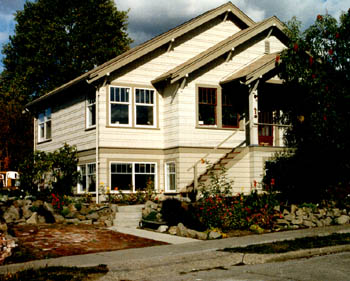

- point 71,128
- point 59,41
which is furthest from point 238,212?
point 59,41

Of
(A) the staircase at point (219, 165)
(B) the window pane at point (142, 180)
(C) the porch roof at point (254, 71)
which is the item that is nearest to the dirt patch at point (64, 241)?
(B) the window pane at point (142, 180)

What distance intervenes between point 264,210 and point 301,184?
5.49 metres

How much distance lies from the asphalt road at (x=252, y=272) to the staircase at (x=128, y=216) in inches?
266

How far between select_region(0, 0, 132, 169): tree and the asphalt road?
112ft

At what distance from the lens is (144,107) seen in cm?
2191

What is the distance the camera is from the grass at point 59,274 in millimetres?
8164

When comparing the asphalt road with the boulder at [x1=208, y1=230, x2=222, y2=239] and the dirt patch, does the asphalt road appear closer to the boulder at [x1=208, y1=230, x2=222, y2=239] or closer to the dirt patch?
the dirt patch

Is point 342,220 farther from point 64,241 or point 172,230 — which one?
point 64,241

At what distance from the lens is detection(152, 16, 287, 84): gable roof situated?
20.7 metres

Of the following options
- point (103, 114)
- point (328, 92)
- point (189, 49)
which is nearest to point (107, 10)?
point (189, 49)

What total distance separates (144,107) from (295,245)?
39.1ft

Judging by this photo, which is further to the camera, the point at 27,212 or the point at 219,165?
the point at 219,165

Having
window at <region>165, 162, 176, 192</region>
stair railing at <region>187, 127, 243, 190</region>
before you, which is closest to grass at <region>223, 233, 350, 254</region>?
stair railing at <region>187, 127, 243, 190</region>

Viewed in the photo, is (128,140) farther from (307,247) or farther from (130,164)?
(307,247)
